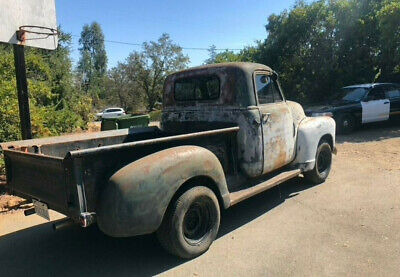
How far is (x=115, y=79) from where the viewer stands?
46.5m

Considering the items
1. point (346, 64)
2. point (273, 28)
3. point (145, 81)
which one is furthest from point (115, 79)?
point (346, 64)

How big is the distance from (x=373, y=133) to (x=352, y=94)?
153 centimetres

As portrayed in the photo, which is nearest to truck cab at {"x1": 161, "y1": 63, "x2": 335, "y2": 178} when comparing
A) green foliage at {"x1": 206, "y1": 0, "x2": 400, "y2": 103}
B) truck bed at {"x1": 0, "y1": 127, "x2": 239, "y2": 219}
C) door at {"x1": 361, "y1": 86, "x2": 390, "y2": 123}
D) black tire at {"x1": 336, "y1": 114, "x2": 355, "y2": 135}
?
truck bed at {"x1": 0, "y1": 127, "x2": 239, "y2": 219}

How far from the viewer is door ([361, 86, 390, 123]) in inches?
454

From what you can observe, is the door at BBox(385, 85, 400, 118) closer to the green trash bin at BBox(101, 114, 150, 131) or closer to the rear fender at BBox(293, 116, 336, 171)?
the rear fender at BBox(293, 116, 336, 171)

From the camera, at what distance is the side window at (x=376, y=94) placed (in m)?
11.7

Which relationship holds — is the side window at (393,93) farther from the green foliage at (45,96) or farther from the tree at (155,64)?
the tree at (155,64)

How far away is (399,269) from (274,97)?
2810mm

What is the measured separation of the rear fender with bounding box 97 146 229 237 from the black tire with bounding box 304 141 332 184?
3.15 metres

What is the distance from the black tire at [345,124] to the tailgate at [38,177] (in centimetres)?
995

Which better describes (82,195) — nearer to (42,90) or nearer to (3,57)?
(3,57)

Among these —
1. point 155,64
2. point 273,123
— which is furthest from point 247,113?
point 155,64

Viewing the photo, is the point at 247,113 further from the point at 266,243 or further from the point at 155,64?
the point at 155,64

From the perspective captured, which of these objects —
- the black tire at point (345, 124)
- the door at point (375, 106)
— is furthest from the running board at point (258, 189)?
the door at point (375, 106)
